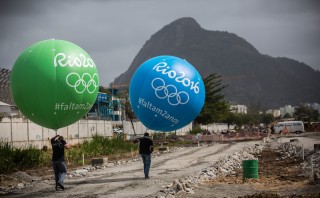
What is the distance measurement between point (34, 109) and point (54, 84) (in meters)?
0.99

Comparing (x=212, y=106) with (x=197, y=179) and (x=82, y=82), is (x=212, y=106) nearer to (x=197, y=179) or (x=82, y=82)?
(x=197, y=179)

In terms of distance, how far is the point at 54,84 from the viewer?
41.6 ft

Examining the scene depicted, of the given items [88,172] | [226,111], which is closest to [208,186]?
[88,172]

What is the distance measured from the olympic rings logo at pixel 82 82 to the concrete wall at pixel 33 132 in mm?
12972

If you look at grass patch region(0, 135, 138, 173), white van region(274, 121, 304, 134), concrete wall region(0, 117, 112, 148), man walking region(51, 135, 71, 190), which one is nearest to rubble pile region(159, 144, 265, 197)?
man walking region(51, 135, 71, 190)

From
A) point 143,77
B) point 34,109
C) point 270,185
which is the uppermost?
point 143,77

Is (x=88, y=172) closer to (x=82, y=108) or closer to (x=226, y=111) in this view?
(x=82, y=108)

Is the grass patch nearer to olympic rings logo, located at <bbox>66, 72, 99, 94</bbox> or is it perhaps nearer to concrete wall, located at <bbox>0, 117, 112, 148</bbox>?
concrete wall, located at <bbox>0, 117, 112, 148</bbox>

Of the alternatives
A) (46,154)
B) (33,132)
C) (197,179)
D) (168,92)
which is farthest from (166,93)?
(33,132)

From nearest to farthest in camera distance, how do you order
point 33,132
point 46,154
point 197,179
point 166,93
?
point 166,93
point 197,179
point 46,154
point 33,132

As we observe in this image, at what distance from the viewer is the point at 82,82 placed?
44.0 ft

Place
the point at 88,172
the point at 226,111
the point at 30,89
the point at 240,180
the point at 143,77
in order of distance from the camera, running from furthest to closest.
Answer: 1. the point at 226,111
2. the point at 88,172
3. the point at 240,180
4. the point at 143,77
5. the point at 30,89

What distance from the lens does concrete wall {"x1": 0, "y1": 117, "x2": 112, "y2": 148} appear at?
26.2 meters

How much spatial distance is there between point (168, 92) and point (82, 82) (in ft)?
9.19
